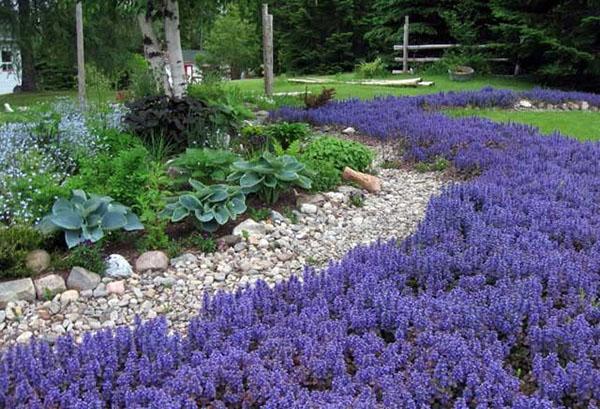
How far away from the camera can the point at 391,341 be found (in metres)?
Answer: 3.24

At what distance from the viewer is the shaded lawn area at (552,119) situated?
9.31 m

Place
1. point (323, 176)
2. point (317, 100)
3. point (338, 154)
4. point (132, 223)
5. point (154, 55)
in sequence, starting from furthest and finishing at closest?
point (317, 100)
point (154, 55)
point (338, 154)
point (323, 176)
point (132, 223)

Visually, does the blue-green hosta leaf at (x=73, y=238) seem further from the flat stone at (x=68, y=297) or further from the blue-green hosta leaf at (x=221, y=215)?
the blue-green hosta leaf at (x=221, y=215)

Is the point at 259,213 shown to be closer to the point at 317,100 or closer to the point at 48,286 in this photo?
the point at 48,286

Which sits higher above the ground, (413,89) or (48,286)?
(413,89)

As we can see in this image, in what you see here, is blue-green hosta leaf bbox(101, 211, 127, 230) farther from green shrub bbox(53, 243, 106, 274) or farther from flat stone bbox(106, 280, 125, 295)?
flat stone bbox(106, 280, 125, 295)

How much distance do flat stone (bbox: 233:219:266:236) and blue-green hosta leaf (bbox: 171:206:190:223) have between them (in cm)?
43

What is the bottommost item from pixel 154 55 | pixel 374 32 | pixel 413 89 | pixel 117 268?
pixel 117 268

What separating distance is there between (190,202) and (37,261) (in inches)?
45.9

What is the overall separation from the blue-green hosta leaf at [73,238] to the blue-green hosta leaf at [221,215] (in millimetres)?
980

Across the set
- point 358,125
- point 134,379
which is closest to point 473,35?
point 358,125

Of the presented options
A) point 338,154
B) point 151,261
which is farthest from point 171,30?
point 151,261

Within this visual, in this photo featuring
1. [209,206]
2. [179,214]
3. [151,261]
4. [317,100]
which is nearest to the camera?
[151,261]

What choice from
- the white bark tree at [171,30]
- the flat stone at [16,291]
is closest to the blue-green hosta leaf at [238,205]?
the flat stone at [16,291]
